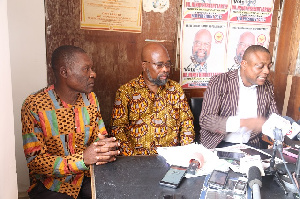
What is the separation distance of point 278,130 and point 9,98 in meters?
1.33

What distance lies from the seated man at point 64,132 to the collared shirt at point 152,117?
0.46 m

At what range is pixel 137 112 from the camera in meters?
2.47

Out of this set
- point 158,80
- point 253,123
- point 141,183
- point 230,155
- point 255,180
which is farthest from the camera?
point 158,80

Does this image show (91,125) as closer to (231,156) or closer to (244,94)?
(231,156)

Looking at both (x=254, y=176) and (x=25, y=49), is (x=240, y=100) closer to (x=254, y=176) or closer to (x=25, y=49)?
(x=254, y=176)

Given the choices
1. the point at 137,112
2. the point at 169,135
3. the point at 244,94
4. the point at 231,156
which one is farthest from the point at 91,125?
the point at 244,94

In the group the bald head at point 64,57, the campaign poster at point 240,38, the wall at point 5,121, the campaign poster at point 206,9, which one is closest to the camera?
the wall at point 5,121

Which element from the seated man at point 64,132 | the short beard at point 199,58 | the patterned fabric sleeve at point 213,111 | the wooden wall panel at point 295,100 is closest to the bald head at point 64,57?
the seated man at point 64,132

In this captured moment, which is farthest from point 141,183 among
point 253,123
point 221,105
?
point 221,105

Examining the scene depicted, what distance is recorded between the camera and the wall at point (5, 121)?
4.16 feet

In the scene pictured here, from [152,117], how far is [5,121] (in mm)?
1374

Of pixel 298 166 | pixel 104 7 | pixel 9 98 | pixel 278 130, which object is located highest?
pixel 104 7

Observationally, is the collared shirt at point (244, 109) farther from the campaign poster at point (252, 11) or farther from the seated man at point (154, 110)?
the campaign poster at point (252, 11)

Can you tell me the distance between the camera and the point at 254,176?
4.23ft
